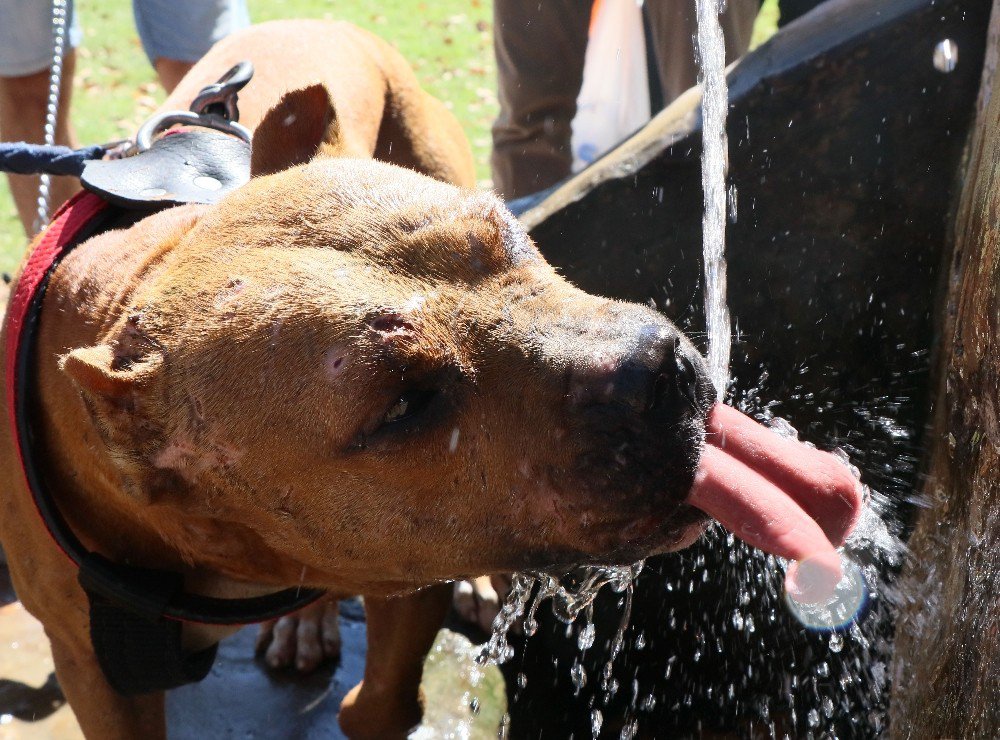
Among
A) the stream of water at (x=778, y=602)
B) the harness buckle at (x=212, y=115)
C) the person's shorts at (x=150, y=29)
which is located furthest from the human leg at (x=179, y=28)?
the stream of water at (x=778, y=602)

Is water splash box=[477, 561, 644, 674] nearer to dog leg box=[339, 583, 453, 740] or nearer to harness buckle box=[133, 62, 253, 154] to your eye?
dog leg box=[339, 583, 453, 740]

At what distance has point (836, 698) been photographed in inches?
129

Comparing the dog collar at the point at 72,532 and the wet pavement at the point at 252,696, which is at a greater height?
the dog collar at the point at 72,532

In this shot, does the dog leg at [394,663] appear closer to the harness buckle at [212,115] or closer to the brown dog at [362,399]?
the brown dog at [362,399]

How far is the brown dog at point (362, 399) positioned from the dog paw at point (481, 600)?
1391mm

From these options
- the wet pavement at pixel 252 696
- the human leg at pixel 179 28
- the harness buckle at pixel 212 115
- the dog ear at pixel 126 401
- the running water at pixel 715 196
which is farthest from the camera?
the human leg at pixel 179 28

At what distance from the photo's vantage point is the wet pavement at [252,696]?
348cm

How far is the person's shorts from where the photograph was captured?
4.55m

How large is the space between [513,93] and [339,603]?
284cm

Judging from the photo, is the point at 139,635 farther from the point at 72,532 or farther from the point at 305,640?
the point at 305,640

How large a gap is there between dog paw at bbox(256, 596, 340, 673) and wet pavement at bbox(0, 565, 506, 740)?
A: 0.04 m

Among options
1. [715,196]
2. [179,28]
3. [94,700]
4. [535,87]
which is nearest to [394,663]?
[94,700]

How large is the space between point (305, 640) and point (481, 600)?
2.07 ft

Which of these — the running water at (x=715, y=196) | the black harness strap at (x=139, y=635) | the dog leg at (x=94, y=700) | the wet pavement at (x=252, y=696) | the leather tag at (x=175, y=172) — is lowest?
the wet pavement at (x=252, y=696)
